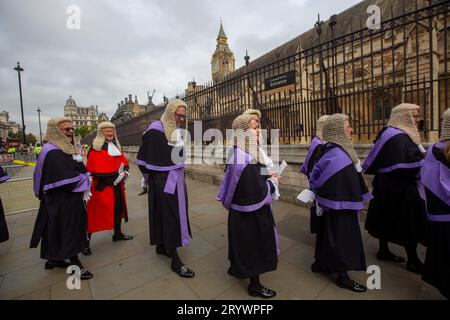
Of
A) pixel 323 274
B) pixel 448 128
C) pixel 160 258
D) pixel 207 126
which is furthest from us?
pixel 207 126

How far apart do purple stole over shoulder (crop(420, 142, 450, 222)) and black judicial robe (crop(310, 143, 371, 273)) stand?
0.61 metres

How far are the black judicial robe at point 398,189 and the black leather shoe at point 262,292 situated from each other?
1.91 meters

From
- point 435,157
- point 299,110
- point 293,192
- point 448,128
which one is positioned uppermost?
point 299,110

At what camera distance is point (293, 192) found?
592cm

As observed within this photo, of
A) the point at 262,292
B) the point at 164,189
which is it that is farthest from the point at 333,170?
the point at 164,189

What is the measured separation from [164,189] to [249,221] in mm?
1251

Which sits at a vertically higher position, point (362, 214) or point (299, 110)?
point (299, 110)

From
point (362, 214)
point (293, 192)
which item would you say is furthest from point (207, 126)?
point (362, 214)

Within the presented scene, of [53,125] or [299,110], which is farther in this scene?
[299,110]

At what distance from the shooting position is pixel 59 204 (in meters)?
3.02

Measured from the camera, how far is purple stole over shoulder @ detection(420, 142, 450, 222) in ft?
6.90
